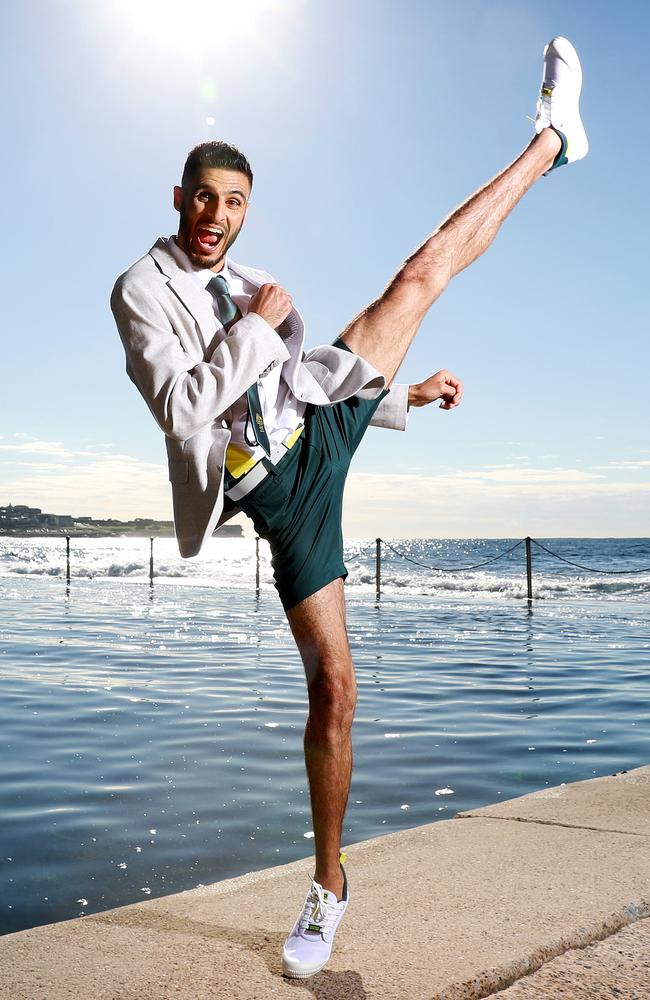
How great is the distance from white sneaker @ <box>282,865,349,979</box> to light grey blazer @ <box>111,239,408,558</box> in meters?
0.83

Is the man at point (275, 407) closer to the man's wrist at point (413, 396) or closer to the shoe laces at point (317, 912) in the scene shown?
the shoe laces at point (317, 912)

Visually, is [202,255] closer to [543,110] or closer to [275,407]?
[275,407]

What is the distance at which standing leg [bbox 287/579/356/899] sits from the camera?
2.22 meters

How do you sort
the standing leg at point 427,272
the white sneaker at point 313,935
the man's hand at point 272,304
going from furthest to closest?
the standing leg at point 427,272, the man's hand at point 272,304, the white sneaker at point 313,935

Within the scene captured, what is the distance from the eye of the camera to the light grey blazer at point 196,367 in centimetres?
205

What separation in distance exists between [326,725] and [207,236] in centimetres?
115

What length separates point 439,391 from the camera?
2689mm

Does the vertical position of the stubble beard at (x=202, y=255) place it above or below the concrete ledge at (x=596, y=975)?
above

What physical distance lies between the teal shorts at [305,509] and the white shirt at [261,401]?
0.05 metres

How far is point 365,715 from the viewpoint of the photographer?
5.99 meters


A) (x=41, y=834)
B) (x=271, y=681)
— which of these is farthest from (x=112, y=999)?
(x=271, y=681)

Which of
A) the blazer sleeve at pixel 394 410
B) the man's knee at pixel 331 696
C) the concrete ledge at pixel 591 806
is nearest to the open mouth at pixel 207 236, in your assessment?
the blazer sleeve at pixel 394 410

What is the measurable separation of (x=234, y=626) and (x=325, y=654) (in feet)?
30.6

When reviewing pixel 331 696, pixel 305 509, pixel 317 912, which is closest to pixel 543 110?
pixel 305 509
